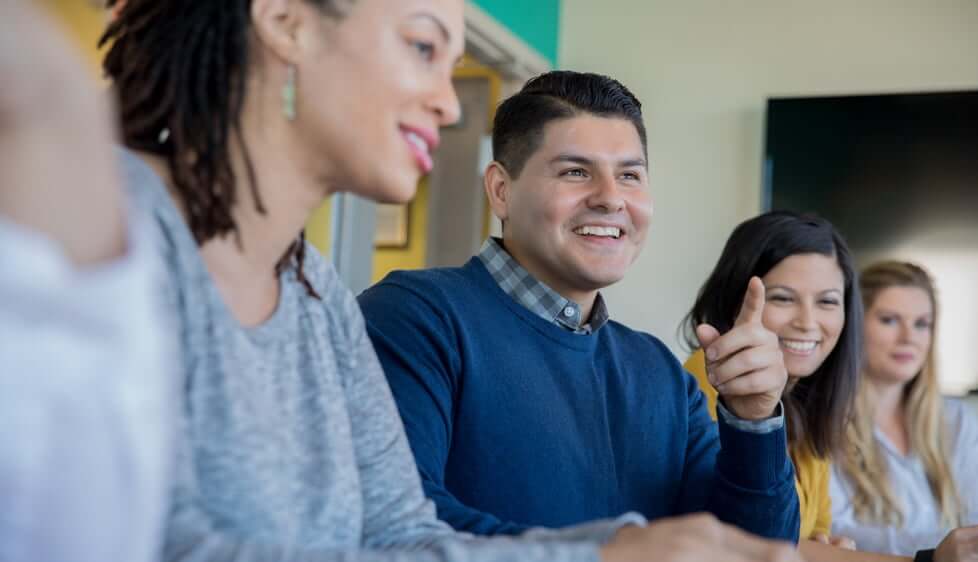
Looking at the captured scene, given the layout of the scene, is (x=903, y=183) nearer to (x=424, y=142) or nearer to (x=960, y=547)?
(x=960, y=547)

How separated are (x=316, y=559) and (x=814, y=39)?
3.94m

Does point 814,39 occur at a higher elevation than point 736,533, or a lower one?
higher

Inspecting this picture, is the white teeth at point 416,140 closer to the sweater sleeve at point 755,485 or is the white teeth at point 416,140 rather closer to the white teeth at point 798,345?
the sweater sleeve at point 755,485

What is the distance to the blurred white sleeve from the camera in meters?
0.35

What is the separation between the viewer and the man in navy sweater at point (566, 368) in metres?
1.31

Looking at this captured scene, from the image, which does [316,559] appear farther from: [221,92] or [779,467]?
[779,467]

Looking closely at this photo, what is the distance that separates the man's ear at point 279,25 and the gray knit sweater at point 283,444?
0.13 meters

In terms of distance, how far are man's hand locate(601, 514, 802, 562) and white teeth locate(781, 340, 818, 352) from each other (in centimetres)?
147

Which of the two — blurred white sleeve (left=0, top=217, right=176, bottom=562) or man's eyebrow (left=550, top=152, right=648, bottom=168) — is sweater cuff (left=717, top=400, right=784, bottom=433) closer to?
man's eyebrow (left=550, top=152, right=648, bottom=168)

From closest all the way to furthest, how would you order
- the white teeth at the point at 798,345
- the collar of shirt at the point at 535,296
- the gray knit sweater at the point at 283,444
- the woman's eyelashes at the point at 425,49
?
the gray knit sweater at the point at 283,444, the woman's eyelashes at the point at 425,49, the collar of shirt at the point at 535,296, the white teeth at the point at 798,345

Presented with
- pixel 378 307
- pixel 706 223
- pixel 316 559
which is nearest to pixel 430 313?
pixel 378 307

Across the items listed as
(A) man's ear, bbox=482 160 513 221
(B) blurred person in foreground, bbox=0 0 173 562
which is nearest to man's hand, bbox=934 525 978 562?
(A) man's ear, bbox=482 160 513 221

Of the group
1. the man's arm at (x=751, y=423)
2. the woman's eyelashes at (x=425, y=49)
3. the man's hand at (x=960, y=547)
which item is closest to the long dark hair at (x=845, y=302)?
the man's hand at (x=960, y=547)

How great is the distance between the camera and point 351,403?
86 cm
